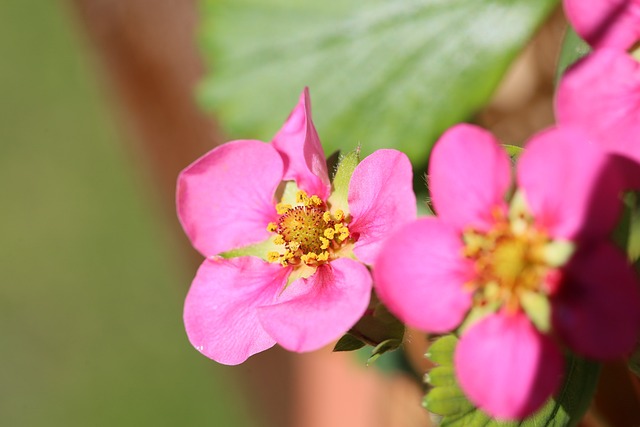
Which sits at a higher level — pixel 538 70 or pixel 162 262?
pixel 538 70

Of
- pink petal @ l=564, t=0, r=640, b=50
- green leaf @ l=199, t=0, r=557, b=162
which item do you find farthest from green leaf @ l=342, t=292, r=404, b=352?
green leaf @ l=199, t=0, r=557, b=162

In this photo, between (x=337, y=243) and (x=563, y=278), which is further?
(x=337, y=243)

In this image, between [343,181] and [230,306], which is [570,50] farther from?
[230,306]

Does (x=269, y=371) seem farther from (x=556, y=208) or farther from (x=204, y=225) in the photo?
(x=556, y=208)

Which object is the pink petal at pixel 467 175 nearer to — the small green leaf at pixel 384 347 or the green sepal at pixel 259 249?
the small green leaf at pixel 384 347

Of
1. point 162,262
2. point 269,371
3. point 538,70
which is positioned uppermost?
point 538,70

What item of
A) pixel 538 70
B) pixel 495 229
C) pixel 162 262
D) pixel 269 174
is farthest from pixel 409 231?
pixel 162 262

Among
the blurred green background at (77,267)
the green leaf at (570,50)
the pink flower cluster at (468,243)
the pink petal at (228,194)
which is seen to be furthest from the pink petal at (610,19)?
the blurred green background at (77,267)

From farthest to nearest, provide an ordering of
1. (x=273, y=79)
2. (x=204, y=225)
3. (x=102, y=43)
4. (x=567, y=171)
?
1. (x=102, y=43)
2. (x=273, y=79)
3. (x=204, y=225)
4. (x=567, y=171)
